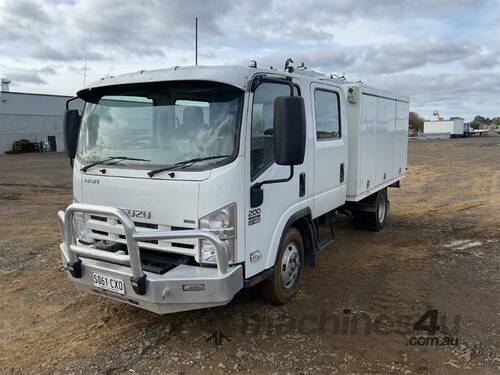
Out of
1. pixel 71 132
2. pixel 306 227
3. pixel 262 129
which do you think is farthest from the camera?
pixel 306 227

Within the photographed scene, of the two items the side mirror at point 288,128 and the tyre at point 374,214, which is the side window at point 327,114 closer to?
the side mirror at point 288,128

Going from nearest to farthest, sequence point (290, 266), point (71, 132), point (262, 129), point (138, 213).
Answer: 1. point (138, 213)
2. point (262, 129)
3. point (71, 132)
4. point (290, 266)

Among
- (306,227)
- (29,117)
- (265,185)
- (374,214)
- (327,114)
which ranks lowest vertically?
(374,214)

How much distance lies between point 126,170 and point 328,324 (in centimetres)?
238

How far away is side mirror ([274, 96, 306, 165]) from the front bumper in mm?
843

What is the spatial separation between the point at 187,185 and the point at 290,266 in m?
1.68

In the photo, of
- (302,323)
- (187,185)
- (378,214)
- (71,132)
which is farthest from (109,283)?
(378,214)

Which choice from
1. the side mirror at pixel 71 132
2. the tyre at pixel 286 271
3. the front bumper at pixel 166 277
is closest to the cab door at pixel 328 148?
the tyre at pixel 286 271

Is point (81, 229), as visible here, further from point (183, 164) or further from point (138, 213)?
point (183, 164)

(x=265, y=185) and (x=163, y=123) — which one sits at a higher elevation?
(x=163, y=123)

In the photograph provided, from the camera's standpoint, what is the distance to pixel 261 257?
4078mm

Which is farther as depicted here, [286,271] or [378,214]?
[378,214]

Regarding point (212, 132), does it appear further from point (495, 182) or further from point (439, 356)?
point (495, 182)

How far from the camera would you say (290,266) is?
477 cm
